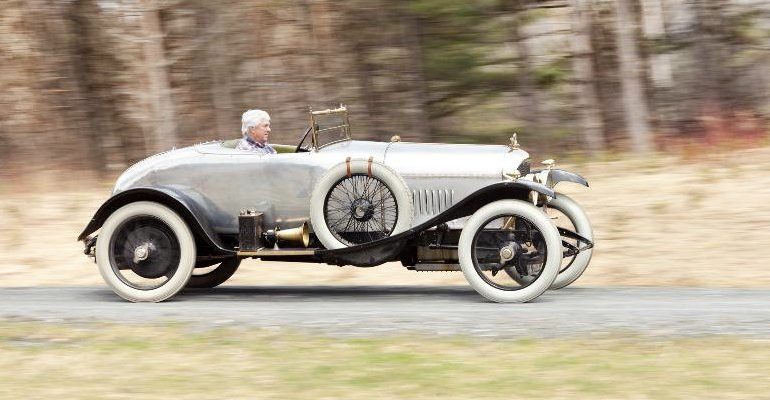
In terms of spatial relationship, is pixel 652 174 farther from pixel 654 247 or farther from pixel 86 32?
pixel 86 32

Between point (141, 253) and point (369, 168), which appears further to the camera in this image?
point (141, 253)

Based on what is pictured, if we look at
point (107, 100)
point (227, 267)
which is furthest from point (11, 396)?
point (107, 100)

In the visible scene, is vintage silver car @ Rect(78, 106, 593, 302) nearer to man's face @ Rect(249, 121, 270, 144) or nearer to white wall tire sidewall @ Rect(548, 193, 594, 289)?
white wall tire sidewall @ Rect(548, 193, 594, 289)

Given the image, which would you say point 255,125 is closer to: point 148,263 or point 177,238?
point 177,238

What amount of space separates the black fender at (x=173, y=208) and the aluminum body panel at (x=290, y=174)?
0.07 metres

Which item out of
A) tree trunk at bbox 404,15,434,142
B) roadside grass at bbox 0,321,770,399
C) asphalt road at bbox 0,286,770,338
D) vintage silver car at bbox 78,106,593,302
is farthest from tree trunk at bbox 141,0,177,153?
roadside grass at bbox 0,321,770,399

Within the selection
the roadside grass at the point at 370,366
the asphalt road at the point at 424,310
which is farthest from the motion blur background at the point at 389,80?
the roadside grass at the point at 370,366

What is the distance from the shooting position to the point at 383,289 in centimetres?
998

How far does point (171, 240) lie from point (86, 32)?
31.2 ft

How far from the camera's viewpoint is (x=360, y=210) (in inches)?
352

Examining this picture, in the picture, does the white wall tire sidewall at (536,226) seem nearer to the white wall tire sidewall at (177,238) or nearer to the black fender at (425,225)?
the black fender at (425,225)

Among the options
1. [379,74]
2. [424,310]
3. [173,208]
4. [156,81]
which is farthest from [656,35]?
[173,208]

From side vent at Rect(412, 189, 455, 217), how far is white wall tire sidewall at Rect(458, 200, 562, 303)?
30cm

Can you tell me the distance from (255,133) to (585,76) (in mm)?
9155
